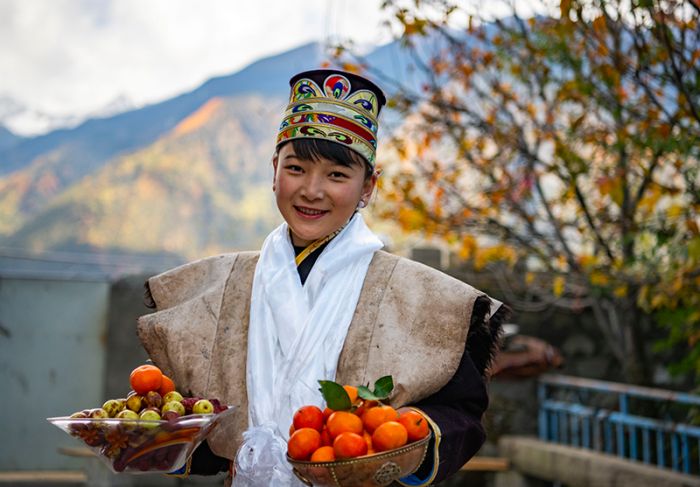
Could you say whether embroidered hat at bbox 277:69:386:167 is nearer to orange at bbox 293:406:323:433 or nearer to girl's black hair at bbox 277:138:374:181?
girl's black hair at bbox 277:138:374:181

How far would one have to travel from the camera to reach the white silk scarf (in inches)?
86.4

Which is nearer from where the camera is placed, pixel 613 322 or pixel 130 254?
pixel 613 322

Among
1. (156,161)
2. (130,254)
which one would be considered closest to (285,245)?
(130,254)

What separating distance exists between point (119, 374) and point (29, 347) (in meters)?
0.77

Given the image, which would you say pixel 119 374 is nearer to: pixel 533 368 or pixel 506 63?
pixel 533 368

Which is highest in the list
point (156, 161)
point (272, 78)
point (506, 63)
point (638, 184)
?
point (272, 78)

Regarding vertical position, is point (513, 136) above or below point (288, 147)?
above

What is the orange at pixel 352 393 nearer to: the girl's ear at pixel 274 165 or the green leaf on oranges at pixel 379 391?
the green leaf on oranges at pixel 379 391

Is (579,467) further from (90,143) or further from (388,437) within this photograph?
(90,143)

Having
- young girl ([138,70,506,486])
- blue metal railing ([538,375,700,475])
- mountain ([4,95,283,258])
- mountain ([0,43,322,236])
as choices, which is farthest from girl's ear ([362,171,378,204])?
mountain ([0,43,322,236])

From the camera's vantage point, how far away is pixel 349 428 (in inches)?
72.5

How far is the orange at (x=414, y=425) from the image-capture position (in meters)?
1.91

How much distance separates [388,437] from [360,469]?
3.4 inches

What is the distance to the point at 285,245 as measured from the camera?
2.46m
